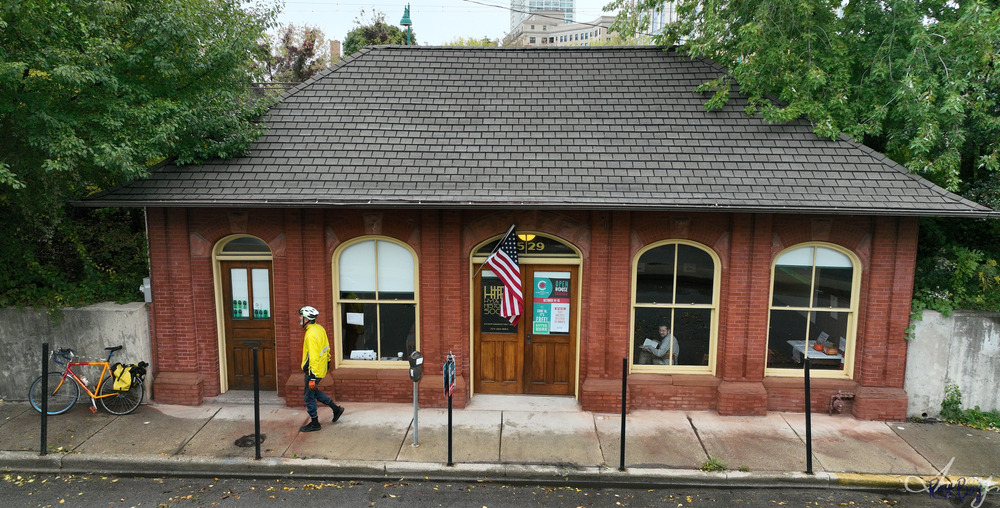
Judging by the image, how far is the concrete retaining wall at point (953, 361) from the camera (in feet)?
27.0

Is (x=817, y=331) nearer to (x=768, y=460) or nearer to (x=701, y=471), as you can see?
(x=768, y=460)

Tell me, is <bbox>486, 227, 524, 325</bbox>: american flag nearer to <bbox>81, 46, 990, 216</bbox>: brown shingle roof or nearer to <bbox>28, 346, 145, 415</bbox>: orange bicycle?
<bbox>81, 46, 990, 216</bbox>: brown shingle roof

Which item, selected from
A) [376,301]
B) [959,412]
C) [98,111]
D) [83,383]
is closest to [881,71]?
[959,412]

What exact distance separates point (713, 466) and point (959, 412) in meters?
4.44

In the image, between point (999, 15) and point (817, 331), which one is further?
point (817, 331)

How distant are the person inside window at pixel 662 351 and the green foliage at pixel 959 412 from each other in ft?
13.0

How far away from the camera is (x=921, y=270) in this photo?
8867 millimetres

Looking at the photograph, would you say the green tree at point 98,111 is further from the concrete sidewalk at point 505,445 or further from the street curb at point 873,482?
the street curb at point 873,482

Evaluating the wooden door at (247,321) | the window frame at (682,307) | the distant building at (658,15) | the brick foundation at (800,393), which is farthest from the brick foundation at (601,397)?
the distant building at (658,15)

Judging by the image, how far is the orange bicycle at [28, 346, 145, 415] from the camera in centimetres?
831

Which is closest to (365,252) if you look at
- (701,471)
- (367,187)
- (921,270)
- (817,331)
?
(367,187)

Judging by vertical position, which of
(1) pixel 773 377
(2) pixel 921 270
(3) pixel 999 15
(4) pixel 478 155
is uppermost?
(3) pixel 999 15

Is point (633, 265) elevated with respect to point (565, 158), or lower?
lower

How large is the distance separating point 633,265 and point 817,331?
10.2 ft
